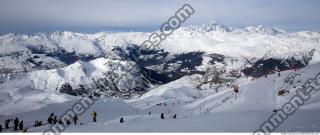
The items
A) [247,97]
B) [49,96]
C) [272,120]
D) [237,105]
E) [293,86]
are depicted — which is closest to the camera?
[272,120]

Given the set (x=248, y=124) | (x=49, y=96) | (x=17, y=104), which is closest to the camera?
(x=248, y=124)

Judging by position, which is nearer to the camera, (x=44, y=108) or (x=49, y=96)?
(x=44, y=108)

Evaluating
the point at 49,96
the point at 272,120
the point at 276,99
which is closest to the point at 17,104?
the point at 49,96

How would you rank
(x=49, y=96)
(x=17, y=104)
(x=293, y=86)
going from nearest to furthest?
1. (x=293, y=86)
2. (x=17, y=104)
3. (x=49, y=96)

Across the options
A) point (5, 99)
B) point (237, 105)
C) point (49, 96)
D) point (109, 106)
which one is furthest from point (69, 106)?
point (237, 105)

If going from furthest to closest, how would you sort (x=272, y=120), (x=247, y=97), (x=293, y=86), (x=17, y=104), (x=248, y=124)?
(x=17, y=104) → (x=293, y=86) → (x=247, y=97) → (x=272, y=120) → (x=248, y=124)

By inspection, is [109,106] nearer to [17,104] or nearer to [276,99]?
[17,104]

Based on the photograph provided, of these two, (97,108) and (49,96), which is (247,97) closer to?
(97,108)

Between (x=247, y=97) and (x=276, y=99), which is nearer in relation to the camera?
(x=276, y=99)
